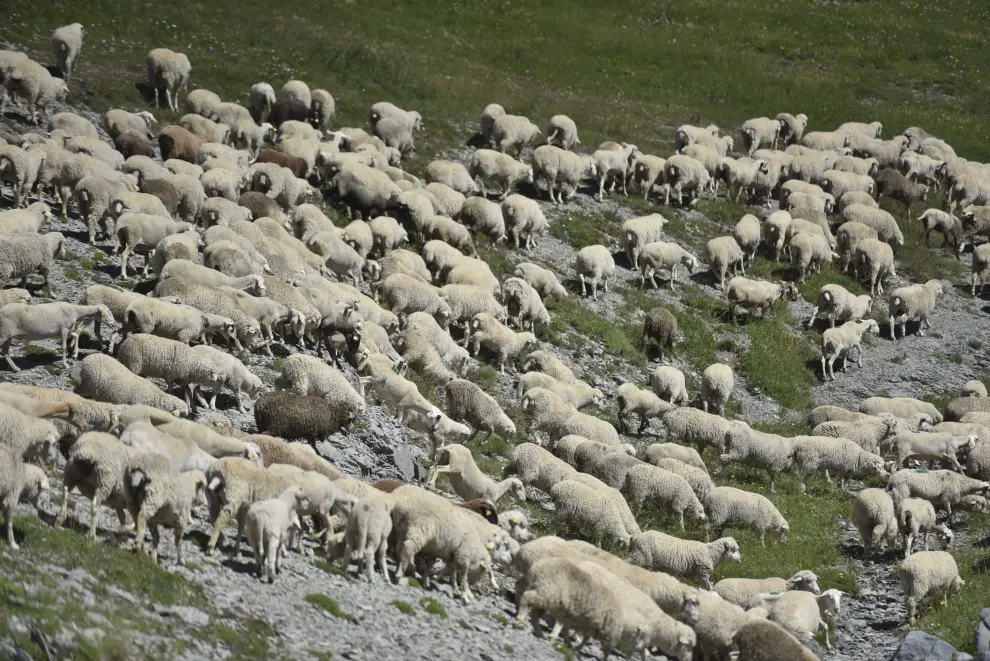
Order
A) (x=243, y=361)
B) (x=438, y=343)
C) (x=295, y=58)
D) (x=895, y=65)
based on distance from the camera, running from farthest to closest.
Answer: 1. (x=895, y=65)
2. (x=295, y=58)
3. (x=438, y=343)
4. (x=243, y=361)

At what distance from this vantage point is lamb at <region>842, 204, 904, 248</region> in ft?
136

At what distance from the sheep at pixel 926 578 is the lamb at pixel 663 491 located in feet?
13.1

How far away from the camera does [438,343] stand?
26578 mm

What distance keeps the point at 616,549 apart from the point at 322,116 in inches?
990

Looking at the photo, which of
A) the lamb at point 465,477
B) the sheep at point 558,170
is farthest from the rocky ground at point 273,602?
the sheep at point 558,170

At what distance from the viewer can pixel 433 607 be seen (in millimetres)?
15562

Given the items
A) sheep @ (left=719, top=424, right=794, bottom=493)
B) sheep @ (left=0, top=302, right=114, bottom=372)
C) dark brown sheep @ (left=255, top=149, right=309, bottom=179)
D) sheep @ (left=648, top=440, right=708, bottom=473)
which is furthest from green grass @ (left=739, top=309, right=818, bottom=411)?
sheep @ (left=0, top=302, right=114, bottom=372)

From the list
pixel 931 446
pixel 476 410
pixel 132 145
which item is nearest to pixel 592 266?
pixel 476 410

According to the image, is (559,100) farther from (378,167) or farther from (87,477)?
(87,477)

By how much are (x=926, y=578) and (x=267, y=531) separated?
1143 centimetres

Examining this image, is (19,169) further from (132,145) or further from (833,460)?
(833,460)

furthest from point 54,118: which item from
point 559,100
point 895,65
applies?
point 895,65

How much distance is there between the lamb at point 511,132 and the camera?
137ft

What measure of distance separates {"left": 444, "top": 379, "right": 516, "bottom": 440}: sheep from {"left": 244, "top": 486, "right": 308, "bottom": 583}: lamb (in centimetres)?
925
